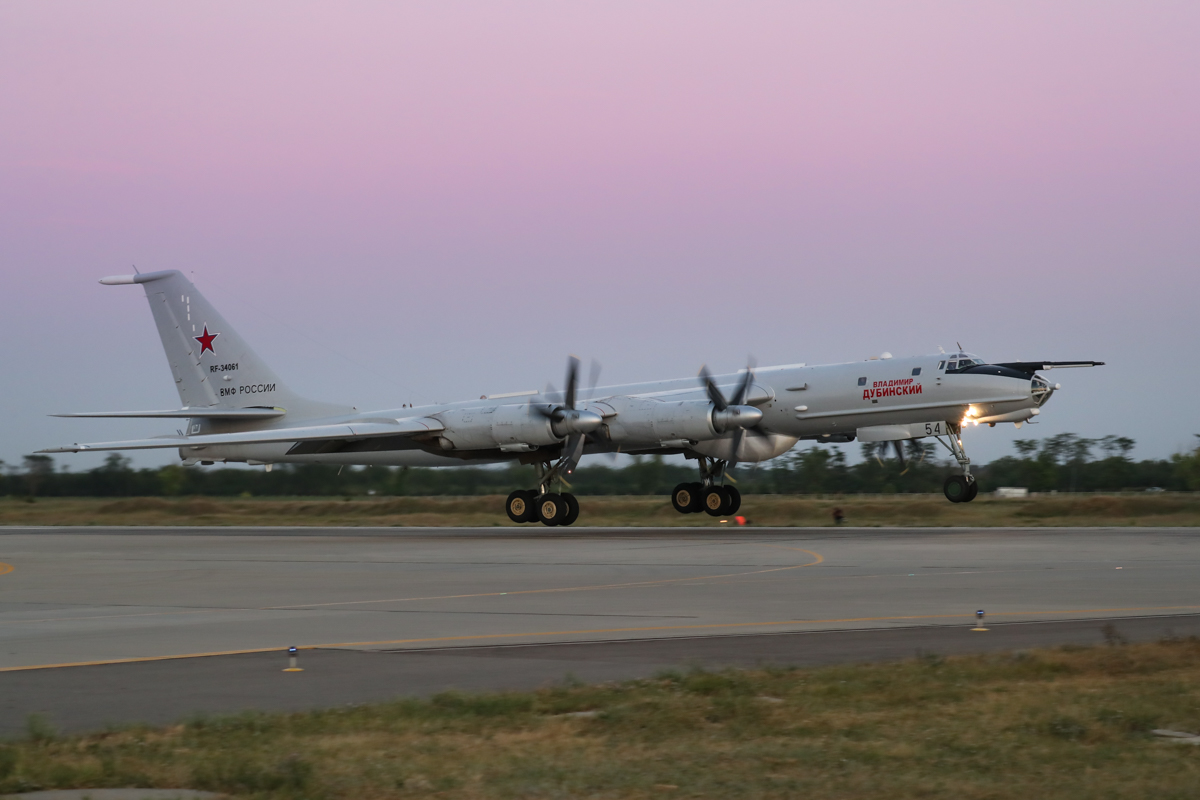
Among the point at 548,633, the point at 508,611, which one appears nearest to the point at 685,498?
the point at 508,611

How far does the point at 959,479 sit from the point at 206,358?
2438cm

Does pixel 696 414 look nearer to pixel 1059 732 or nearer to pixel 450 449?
pixel 450 449

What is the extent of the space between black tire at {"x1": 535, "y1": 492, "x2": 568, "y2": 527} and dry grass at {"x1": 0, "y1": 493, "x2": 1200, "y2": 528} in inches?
183

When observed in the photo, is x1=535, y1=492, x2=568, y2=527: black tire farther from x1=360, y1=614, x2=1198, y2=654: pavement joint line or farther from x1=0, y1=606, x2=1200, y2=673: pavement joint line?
x1=360, y1=614, x2=1198, y2=654: pavement joint line

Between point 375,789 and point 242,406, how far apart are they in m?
37.7

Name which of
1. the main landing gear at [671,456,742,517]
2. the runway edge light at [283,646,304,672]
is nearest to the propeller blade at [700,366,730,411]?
the main landing gear at [671,456,742,517]

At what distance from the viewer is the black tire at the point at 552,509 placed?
120 feet

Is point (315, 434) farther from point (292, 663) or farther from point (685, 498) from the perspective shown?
point (292, 663)

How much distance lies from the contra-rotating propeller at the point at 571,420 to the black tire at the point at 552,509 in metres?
A: 1.68

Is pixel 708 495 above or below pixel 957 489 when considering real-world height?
below

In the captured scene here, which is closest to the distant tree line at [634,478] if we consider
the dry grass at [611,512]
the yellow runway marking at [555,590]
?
the dry grass at [611,512]

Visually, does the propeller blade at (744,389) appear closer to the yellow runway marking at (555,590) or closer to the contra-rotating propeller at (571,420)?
the contra-rotating propeller at (571,420)

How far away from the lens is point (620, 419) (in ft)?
116

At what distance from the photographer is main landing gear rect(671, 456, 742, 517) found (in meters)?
38.6
